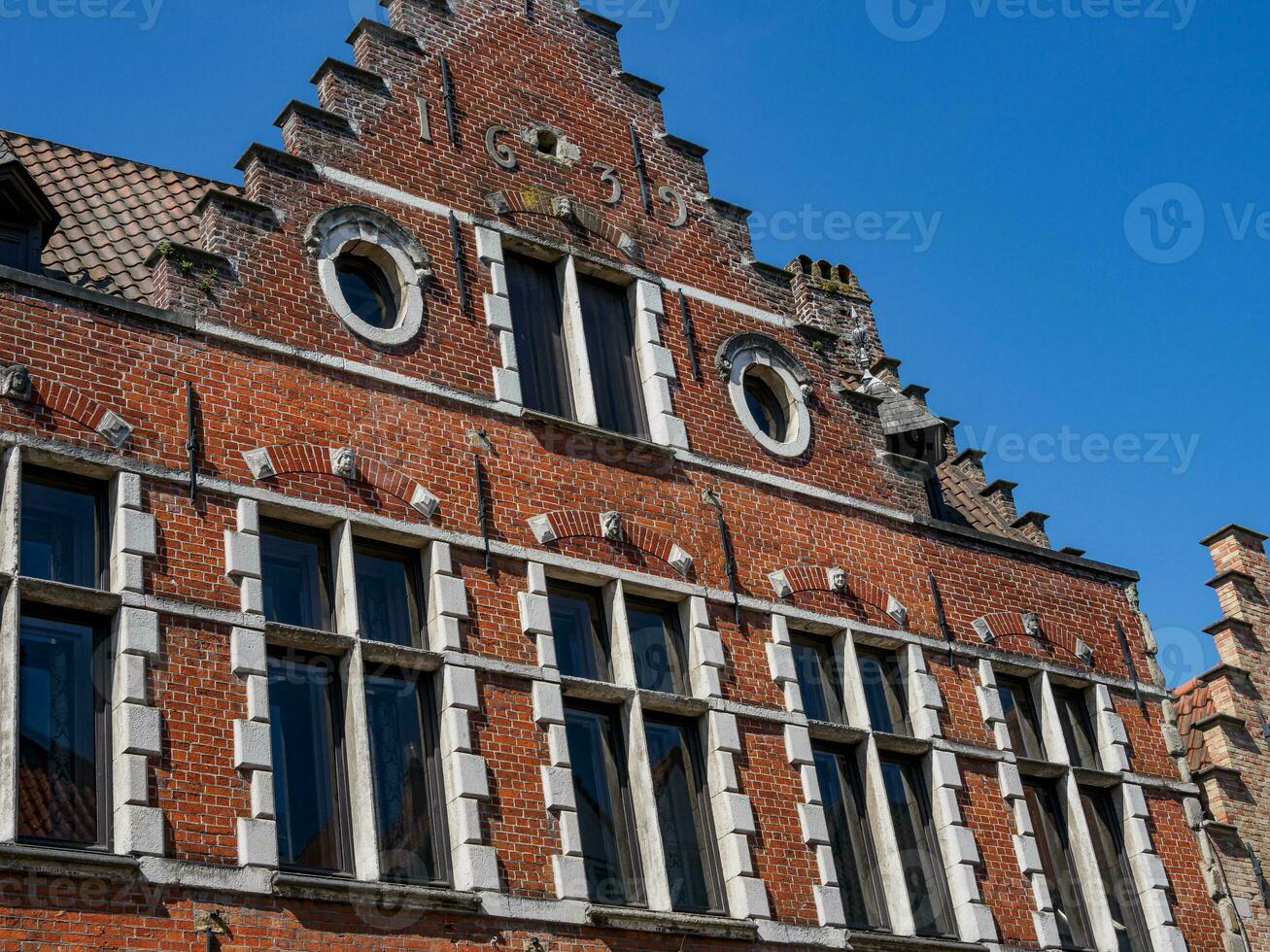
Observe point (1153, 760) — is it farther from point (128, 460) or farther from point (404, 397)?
point (128, 460)

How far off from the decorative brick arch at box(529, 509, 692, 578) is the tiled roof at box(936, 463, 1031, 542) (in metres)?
4.52

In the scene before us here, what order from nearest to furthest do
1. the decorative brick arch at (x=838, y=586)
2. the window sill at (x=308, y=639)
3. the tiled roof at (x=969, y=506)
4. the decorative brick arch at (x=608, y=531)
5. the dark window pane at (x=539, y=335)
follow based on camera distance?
the window sill at (x=308, y=639)
the decorative brick arch at (x=608, y=531)
the dark window pane at (x=539, y=335)
the decorative brick arch at (x=838, y=586)
the tiled roof at (x=969, y=506)

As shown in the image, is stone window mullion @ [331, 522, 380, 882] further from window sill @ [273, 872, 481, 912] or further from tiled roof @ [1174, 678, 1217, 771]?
tiled roof @ [1174, 678, 1217, 771]

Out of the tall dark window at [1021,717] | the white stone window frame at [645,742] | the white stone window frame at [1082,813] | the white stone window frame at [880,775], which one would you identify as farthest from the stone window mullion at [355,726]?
the tall dark window at [1021,717]

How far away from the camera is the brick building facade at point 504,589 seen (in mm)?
10523

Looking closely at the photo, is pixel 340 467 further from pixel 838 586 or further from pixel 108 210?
pixel 838 586

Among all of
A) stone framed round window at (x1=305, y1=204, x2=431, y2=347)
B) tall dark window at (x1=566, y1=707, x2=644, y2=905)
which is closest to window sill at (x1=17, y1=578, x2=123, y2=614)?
stone framed round window at (x1=305, y1=204, x2=431, y2=347)

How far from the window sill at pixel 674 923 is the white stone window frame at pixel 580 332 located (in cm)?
371

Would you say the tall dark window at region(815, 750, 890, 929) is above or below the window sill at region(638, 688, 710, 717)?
below

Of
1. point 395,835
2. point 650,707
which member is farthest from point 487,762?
point 650,707

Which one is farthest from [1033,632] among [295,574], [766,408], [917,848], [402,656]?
[295,574]

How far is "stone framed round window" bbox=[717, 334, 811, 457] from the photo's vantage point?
1483cm

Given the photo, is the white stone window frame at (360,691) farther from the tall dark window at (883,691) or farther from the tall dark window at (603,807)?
the tall dark window at (883,691)

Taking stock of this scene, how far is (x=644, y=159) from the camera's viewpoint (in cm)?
1561
